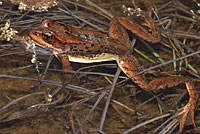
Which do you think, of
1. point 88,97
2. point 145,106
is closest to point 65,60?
point 88,97

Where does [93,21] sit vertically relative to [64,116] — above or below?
above

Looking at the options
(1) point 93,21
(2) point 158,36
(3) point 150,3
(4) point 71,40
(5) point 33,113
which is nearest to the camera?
(5) point 33,113

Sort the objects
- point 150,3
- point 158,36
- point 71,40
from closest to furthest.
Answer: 1. point 71,40
2. point 158,36
3. point 150,3

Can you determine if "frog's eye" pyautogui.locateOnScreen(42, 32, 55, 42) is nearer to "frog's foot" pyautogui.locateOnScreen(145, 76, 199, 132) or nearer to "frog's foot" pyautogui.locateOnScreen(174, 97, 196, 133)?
"frog's foot" pyautogui.locateOnScreen(145, 76, 199, 132)

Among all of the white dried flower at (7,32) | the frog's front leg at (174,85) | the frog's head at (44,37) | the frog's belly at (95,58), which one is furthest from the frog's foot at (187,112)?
the white dried flower at (7,32)

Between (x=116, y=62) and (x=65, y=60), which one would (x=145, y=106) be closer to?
(x=116, y=62)

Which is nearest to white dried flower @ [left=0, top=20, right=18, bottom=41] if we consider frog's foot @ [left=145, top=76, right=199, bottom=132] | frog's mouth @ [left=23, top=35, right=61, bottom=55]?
frog's mouth @ [left=23, top=35, right=61, bottom=55]

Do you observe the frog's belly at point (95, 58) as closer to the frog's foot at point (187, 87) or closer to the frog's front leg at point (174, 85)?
the frog's front leg at point (174, 85)
